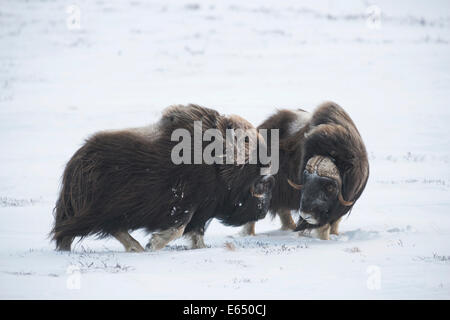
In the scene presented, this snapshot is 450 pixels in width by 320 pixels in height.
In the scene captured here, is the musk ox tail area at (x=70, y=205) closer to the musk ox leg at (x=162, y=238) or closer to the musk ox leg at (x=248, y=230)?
the musk ox leg at (x=162, y=238)

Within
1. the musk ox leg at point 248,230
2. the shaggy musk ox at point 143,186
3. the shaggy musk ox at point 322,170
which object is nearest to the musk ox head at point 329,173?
the shaggy musk ox at point 322,170

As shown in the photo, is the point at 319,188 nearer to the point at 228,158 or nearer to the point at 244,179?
the point at 244,179

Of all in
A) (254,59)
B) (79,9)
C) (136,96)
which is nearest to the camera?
(136,96)

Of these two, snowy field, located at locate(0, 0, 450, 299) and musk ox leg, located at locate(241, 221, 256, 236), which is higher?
snowy field, located at locate(0, 0, 450, 299)

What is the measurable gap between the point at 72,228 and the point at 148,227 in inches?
19.2

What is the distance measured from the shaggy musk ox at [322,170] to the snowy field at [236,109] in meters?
0.26

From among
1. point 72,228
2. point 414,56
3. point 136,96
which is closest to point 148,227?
point 72,228

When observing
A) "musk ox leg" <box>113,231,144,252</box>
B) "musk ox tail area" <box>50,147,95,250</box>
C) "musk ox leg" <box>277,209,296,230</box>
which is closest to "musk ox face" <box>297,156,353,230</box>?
"musk ox leg" <box>277,209,296,230</box>

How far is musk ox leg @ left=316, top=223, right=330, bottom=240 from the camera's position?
5059 millimetres

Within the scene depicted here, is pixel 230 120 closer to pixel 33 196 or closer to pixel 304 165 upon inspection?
pixel 304 165

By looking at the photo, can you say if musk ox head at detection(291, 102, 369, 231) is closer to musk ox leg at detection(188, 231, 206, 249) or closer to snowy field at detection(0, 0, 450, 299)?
snowy field at detection(0, 0, 450, 299)

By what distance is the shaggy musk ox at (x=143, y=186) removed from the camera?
4.28 metres

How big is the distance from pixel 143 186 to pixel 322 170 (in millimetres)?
1275
